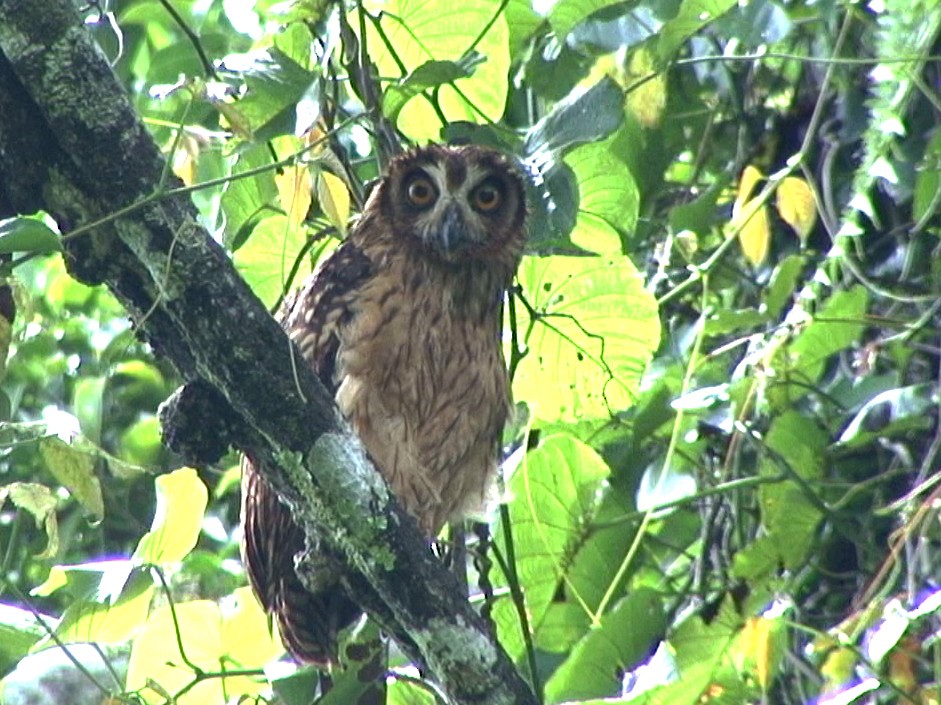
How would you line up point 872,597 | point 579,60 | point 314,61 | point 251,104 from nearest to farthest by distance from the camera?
point 251,104 → point 314,61 → point 579,60 → point 872,597

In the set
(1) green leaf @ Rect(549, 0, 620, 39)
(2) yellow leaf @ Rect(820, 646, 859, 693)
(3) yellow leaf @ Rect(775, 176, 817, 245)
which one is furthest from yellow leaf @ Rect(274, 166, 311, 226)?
(3) yellow leaf @ Rect(775, 176, 817, 245)

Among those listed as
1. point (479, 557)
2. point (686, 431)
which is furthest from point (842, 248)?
point (479, 557)

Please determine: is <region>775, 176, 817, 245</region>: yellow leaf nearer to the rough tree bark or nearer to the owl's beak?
the owl's beak

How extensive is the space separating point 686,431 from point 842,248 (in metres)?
0.45

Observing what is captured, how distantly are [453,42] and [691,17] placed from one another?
0.39 meters

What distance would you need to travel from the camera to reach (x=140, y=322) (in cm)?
186

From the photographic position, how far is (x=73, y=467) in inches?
71.6

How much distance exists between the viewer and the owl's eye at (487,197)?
9.50ft

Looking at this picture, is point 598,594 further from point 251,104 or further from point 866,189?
point 251,104

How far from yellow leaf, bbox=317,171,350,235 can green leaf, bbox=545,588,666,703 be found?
2.79ft

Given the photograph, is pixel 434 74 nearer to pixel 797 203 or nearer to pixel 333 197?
pixel 333 197

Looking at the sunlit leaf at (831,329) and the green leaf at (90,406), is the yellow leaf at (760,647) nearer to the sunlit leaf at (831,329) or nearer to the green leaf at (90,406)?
the sunlit leaf at (831,329)

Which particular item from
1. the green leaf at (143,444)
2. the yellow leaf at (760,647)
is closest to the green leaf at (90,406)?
the green leaf at (143,444)

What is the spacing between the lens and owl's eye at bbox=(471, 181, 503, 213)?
2896 millimetres
